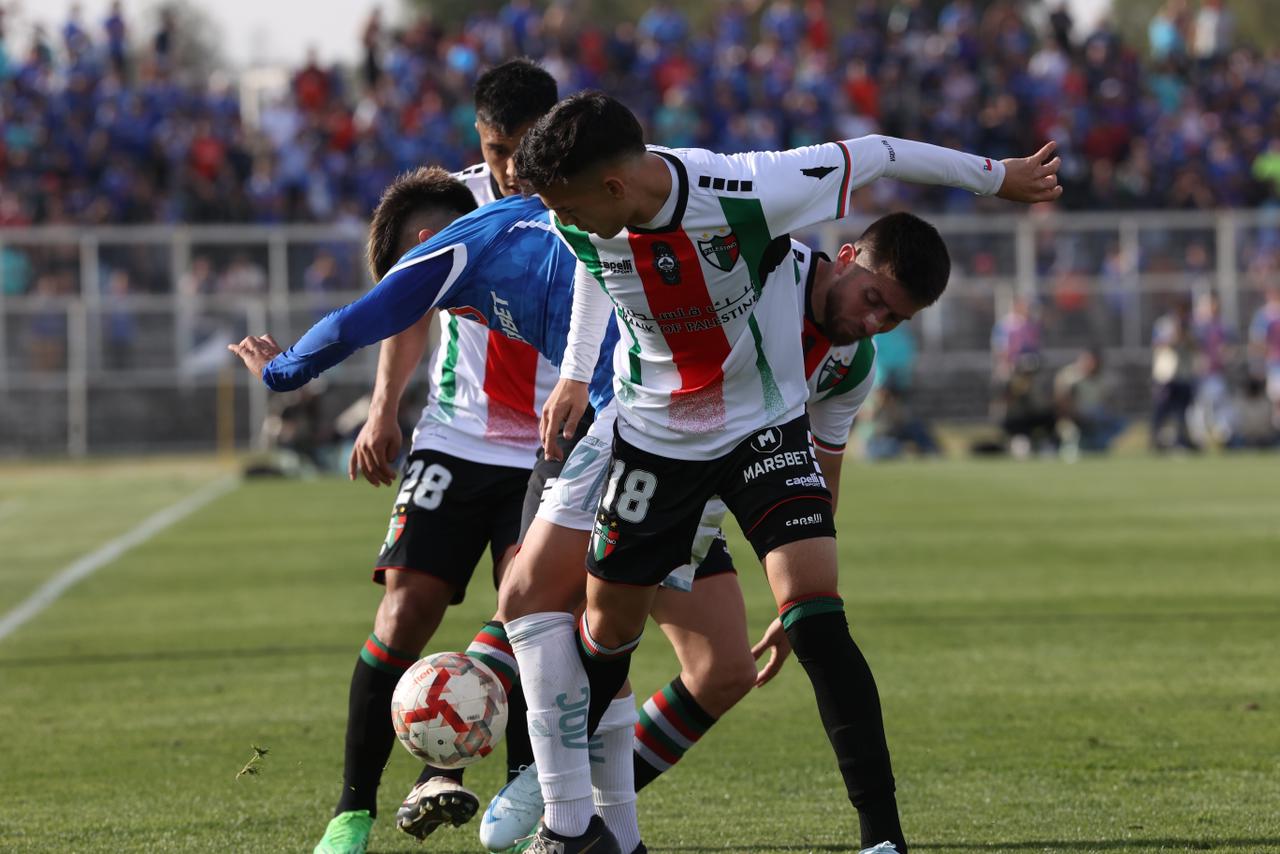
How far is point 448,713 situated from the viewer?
16.3 feet

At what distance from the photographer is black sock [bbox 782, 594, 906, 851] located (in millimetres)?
4371

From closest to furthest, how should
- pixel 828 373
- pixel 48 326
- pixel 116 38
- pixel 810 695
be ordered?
pixel 828 373
pixel 810 695
pixel 48 326
pixel 116 38

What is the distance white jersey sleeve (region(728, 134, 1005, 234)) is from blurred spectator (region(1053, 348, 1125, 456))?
65.2 feet

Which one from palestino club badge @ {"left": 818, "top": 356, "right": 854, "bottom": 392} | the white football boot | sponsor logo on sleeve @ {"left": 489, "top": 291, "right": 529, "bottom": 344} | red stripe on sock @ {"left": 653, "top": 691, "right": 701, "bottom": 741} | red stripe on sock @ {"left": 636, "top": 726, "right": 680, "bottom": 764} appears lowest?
the white football boot

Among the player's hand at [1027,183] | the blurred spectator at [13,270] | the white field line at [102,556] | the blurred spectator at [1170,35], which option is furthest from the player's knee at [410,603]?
the blurred spectator at [1170,35]

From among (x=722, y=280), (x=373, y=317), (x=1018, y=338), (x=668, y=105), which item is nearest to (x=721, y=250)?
(x=722, y=280)

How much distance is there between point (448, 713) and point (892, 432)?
19.2m

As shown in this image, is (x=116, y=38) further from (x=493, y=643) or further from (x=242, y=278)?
(x=493, y=643)

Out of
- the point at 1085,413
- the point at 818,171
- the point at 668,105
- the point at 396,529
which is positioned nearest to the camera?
the point at 818,171

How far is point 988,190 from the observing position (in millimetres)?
4742

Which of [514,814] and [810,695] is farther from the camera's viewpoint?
[810,695]

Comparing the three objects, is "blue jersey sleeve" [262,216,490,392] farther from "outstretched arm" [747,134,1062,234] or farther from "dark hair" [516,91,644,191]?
"outstretched arm" [747,134,1062,234]

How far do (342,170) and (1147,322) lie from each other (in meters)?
12.8

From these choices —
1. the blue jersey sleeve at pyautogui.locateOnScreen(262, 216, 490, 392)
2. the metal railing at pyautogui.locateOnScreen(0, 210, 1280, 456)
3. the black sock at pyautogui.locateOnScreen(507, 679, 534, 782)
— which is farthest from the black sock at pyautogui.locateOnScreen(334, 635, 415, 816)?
the metal railing at pyautogui.locateOnScreen(0, 210, 1280, 456)
